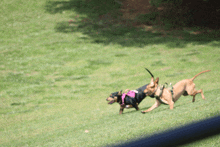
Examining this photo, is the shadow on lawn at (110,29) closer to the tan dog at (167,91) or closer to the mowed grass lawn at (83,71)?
the mowed grass lawn at (83,71)

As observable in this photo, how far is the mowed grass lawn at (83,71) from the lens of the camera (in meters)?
4.92

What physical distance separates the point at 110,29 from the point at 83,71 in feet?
25.1

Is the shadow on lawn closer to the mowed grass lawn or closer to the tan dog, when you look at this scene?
the mowed grass lawn

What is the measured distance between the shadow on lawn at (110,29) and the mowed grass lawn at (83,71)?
76mm

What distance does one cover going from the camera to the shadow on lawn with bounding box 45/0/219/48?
1817 centimetres

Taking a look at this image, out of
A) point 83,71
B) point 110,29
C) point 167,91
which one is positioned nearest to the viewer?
point 167,91

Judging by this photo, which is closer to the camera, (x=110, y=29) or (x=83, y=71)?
(x=83, y=71)

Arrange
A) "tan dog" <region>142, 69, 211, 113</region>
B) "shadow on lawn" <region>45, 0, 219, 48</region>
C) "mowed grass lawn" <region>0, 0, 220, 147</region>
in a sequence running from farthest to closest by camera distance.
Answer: "shadow on lawn" <region>45, 0, 219, 48</region> < "mowed grass lawn" <region>0, 0, 220, 147</region> < "tan dog" <region>142, 69, 211, 113</region>

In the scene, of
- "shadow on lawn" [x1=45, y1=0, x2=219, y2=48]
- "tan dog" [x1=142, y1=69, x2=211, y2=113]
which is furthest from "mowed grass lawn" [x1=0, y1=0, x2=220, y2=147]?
"tan dog" [x1=142, y1=69, x2=211, y2=113]

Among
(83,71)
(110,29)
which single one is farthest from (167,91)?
(110,29)

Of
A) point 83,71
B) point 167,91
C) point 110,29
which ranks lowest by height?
point 83,71

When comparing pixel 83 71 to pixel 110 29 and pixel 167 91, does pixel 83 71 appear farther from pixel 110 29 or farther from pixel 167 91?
pixel 167 91

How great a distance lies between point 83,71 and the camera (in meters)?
14.1

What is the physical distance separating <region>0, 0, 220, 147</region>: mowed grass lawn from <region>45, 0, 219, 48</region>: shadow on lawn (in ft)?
0.25
